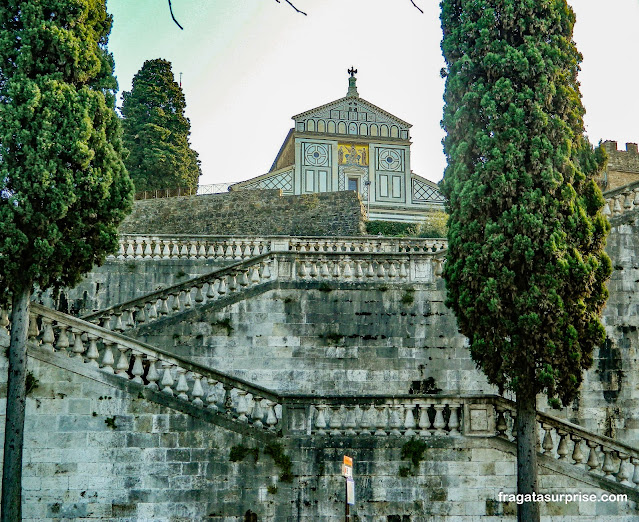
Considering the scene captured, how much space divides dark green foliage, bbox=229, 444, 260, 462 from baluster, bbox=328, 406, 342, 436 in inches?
48.9

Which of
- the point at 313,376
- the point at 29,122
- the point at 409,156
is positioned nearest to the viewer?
the point at 29,122

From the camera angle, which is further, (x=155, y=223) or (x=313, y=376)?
(x=155, y=223)

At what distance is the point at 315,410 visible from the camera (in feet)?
41.8

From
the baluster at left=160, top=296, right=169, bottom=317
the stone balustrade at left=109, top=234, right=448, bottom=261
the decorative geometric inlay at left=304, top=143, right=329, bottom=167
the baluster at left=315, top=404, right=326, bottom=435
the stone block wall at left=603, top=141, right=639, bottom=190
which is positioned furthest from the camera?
the decorative geometric inlay at left=304, top=143, right=329, bottom=167

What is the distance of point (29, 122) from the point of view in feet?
39.5

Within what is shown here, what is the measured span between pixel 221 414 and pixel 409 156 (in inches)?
1644

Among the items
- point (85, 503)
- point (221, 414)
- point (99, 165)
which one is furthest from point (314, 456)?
point (99, 165)

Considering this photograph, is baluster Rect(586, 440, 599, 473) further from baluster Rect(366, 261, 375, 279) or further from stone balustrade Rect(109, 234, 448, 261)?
stone balustrade Rect(109, 234, 448, 261)

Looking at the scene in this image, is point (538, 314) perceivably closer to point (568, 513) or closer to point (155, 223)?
point (568, 513)

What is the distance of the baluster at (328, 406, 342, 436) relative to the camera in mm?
12633

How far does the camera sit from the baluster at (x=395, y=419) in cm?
1267

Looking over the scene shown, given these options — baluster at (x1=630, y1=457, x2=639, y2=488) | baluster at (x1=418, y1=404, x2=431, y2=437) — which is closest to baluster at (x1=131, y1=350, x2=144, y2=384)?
baluster at (x1=418, y1=404, x2=431, y2=437)

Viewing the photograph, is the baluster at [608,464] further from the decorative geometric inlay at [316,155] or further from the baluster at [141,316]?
the decorative geometric inlay at [316,155]

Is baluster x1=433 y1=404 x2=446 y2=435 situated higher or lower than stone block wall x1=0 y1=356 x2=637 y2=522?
higher
